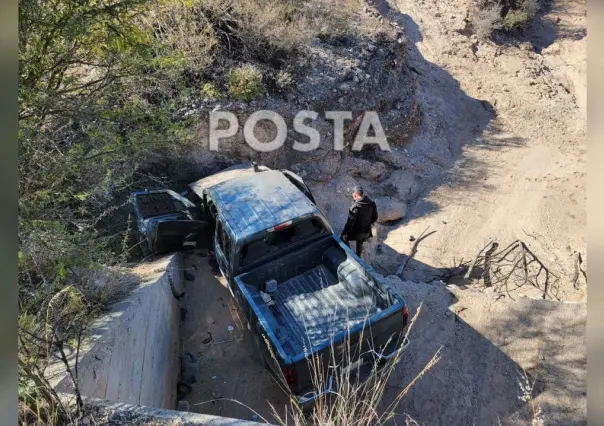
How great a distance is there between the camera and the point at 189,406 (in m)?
5.60

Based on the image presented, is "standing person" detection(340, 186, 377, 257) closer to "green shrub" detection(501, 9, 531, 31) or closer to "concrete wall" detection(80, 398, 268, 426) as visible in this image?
"concrete wall" detection(80, 398, 268, 426)

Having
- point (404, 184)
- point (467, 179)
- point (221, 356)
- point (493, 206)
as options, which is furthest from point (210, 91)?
point (493, 206)

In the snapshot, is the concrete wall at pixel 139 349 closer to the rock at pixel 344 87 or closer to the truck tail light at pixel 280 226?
the truck tail light at pixel 280 226

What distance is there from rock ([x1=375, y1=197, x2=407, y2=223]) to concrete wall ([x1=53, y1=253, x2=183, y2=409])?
548 cm

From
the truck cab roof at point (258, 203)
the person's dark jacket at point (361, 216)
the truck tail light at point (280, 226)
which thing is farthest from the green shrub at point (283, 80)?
the truck tail light at point (280, 226)

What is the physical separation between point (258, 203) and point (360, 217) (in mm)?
1954

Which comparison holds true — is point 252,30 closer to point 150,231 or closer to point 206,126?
point 206,126

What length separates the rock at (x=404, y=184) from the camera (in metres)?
11.1

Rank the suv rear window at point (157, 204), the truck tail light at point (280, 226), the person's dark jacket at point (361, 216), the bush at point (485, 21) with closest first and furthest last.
Result: the truck tail light at point (280, 226)
the person's dark jacket at point (361, 216)
the suv rear window at point (157, 204)
the bush at point (485, 21)

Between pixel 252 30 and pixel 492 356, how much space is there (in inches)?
343

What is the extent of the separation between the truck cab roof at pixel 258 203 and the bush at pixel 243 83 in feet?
11.5

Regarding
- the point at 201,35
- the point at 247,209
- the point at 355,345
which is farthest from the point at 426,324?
the point at 201,35

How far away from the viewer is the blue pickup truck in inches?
204

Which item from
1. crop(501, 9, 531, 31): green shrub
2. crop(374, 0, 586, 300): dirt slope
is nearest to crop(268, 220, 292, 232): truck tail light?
crop(374, 0, 586, 300): dirt slope
